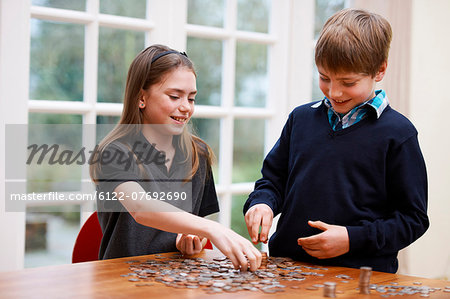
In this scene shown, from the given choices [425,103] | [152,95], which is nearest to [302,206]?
[152,95]

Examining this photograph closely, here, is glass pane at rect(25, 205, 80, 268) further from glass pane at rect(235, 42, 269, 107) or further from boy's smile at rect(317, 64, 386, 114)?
boy's smile at rect(317, 64, 386, 114)

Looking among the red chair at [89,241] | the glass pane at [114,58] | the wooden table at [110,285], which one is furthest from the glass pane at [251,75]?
the wooden table at [110,285]

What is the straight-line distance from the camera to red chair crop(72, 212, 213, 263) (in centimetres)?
195

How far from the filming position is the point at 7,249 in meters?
2.46

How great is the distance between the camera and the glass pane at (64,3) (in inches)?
101

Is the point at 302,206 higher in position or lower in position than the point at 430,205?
higher

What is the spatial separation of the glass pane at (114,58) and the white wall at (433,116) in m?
1.87

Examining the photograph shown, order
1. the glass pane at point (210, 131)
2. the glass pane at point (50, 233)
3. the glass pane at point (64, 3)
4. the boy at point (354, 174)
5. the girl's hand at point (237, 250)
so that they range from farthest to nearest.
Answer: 1. the glass pane at point (210, 131)
2. the glass pane at point (50, 233)
3. the glass pane at point (64, 3)
4. the boy at point (354, 174)
5. the girl's hand at point (237, 250)

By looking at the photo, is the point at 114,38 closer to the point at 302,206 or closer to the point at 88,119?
the point at 88,119

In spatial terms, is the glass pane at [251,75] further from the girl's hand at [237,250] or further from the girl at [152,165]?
the girl's hand at [237,250]

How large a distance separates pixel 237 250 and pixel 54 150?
1656 mm

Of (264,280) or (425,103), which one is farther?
(425,103)

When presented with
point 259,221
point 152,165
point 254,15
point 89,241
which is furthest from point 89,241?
point 254,15

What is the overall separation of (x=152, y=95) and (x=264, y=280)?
0.91 m
